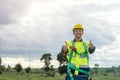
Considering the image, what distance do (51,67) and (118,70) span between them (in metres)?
59.4

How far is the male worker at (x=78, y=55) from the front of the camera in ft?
35.3

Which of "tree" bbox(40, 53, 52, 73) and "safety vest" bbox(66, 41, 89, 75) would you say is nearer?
"safety vest" bbox(66, 41, 89, 75)

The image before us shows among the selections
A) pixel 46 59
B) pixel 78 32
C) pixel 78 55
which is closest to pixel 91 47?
pixel 78 55

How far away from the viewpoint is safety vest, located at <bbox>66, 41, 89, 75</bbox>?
1077 centimetres

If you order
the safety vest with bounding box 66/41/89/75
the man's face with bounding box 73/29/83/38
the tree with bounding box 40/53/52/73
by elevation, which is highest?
the tree with bounding box 40/53/52/73

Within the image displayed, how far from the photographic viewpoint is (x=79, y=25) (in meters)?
10.7

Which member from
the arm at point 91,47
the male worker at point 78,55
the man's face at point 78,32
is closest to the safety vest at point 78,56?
the male worker at point 78,55

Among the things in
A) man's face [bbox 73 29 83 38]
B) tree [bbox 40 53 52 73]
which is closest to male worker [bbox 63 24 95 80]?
man's face [bbox 73 29 83 38]

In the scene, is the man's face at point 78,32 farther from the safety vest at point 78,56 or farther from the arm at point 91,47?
the arm at point 91,47

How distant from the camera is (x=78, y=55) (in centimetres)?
1082

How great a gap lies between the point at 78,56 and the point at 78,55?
31mm

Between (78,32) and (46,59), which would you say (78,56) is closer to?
(78,32)

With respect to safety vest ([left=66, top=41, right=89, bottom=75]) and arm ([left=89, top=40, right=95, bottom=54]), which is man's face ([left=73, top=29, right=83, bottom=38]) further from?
arm ([left=89, top=40, right=95, bottom=54])

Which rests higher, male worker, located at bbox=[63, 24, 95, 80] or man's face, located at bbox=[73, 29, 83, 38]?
man's face, located at bbox=[73, 29, 83, 38]
